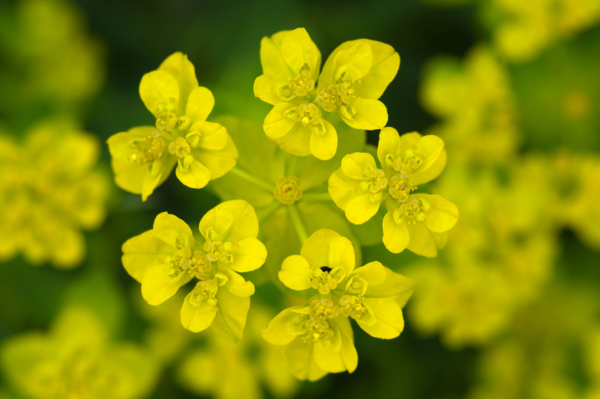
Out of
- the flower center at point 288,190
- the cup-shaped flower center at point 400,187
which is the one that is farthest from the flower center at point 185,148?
the cup-shaped flower center at point 400,187

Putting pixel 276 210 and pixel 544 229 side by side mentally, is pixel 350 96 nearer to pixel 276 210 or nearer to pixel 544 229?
pixel 276 210

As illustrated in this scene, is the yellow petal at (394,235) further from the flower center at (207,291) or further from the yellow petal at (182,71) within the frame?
the yellow petal at (182,71)

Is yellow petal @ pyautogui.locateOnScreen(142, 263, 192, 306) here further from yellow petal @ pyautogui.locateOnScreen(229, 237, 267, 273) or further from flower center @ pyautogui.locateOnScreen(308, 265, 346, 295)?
flower center @ pyautogui.locateOnScreen(308, 265, 346, 295)

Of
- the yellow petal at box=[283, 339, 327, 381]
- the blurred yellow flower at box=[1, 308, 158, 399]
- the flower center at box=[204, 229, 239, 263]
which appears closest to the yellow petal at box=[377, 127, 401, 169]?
the flower center at box=[204, 229, 239, 263]

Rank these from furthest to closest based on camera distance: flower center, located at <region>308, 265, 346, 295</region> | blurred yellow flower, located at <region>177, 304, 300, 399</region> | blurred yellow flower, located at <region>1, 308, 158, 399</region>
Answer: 1. blurred yellow flower, located at <region>177, 304, 300, 399</region>
2. blurred yellow flower, located at <region>1, 308, 158, 399</region>
3. flower center, located at <region>308, 265, 346, 295</region>

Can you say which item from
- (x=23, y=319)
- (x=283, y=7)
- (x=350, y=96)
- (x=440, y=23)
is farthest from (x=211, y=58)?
(x=350, y=96)

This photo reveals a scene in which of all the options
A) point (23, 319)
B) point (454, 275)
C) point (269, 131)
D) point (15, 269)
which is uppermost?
point (269, 131)

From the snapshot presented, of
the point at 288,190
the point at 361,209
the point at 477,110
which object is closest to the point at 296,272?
the point at 361,209

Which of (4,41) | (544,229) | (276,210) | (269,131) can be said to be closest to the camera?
(269,131)
